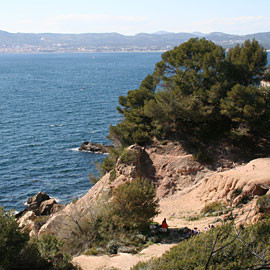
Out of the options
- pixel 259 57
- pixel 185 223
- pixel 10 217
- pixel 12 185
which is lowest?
pixel 12 185

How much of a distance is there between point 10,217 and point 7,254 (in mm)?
2039

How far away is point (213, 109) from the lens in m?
40.3

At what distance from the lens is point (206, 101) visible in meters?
41.8

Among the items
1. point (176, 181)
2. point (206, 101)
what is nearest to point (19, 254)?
point (176, 181)

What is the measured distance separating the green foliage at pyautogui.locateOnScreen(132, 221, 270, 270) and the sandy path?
2.88m

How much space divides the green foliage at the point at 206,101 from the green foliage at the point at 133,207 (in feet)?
46.9

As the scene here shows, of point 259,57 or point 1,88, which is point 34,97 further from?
point 259,57

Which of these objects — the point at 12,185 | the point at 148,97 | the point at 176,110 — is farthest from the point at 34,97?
the point at 176,110

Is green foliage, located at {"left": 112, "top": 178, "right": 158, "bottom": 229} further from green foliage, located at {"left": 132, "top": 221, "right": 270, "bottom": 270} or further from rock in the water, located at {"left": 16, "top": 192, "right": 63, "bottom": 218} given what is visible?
rock in the water, located at {"left": 16, "top": 192, "right": 63, "bottom": 218}

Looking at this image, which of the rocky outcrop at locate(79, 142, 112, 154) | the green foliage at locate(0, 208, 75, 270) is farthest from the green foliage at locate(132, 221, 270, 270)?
the rocky outcrop at locate(79, 142, 112, 154)

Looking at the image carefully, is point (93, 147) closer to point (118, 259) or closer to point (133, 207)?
point (133, 207)

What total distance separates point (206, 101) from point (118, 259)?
25.1 meters

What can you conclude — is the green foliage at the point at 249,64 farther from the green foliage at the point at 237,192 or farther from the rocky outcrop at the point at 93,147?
the rocky outcrop at the point at 93,147

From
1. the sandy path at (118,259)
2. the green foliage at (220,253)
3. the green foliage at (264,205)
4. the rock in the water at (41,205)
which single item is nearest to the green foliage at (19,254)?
the sandy path at (118,259)
